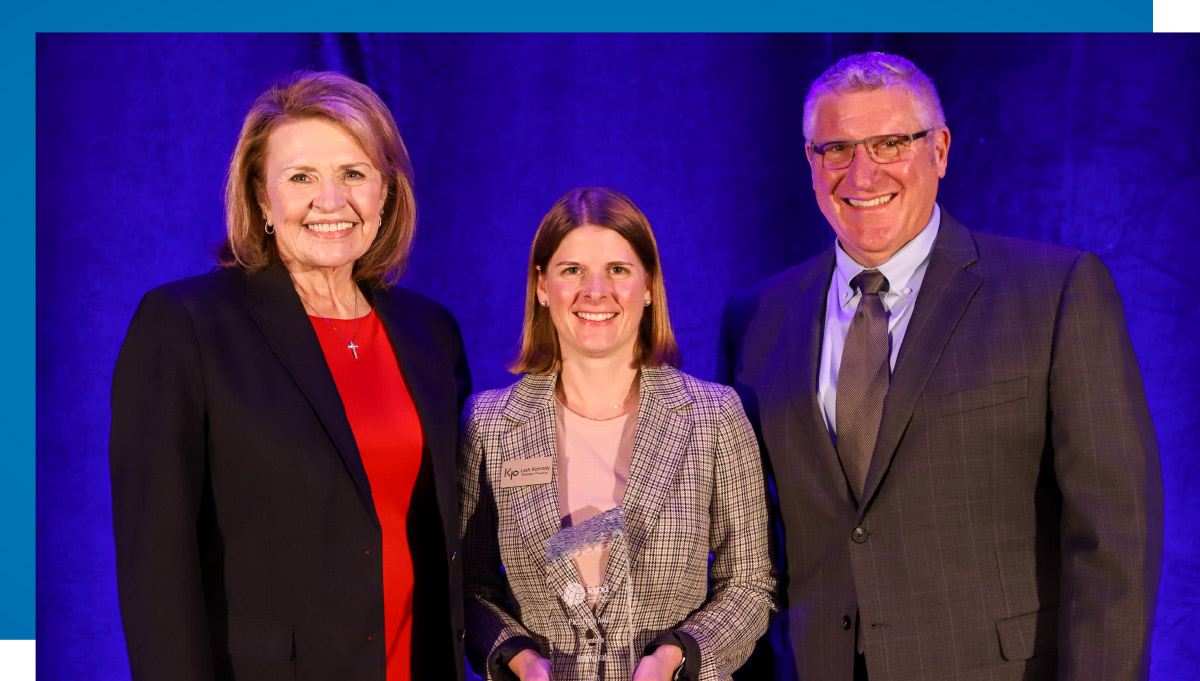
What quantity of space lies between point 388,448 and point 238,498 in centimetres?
36

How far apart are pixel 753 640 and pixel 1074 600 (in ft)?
→ 2.35

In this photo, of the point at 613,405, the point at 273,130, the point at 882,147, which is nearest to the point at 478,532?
the point at 613,405

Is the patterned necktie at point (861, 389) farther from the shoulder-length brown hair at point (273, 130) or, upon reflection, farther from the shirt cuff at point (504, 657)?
the shoulder-length brown hair at point (273, 130)

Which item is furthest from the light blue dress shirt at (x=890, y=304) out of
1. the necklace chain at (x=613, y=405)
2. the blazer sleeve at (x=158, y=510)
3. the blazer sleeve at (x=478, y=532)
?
the blazer sleeve at (x=158, y=510)

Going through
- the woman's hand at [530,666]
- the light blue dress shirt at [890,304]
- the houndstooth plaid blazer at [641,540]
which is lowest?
the woman's hand at [530,666]

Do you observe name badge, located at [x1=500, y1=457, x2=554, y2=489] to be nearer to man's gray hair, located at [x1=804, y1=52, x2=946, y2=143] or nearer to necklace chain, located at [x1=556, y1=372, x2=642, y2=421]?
necklace chain, located at [x1=556, y1=372, x2=642, y2=421]

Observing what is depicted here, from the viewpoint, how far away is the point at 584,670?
93.6 inches

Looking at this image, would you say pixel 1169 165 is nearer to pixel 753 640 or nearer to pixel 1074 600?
pixel 1074 600

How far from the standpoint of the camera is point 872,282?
264 cm

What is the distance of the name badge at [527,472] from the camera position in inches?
99.6

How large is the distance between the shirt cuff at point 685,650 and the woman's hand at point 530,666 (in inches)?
9.2

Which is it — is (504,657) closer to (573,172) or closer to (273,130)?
(273,130)
